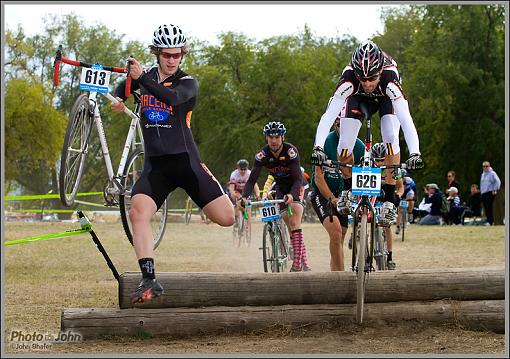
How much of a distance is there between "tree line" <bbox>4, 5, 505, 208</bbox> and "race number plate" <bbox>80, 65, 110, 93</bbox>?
3333 centimetres

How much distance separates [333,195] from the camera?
11.7 metres

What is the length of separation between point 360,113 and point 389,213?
112cm

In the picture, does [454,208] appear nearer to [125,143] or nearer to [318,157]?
[125,143]

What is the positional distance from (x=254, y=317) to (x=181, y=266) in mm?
7976

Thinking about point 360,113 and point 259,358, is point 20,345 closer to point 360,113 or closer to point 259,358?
point 259,358

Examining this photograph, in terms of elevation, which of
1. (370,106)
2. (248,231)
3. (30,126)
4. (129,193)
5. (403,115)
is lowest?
(248,231)

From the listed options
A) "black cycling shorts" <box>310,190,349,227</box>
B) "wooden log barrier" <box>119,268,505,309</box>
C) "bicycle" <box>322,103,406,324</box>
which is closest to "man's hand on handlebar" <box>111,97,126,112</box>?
"wooden log barrier" <box>119,268,505,309</box>

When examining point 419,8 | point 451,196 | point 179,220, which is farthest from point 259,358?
point 419,8

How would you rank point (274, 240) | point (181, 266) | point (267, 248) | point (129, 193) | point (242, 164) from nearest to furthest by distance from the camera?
point (129, 193)
point (274, 240)
point (267, 248)
point (181, 266)
point (242, 164)

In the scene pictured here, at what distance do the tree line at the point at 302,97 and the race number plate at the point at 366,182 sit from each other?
1323 inches

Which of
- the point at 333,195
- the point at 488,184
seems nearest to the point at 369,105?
the point at 333,195

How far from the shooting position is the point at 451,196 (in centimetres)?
3297

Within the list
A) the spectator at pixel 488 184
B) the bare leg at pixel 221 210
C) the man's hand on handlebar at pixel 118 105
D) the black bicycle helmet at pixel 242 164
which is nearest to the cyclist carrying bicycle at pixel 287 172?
the man's hand on handlebar at pixel 118 105

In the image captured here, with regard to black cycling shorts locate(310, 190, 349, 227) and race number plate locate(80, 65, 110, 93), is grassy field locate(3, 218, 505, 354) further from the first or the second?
race number plate locate(80, 65, 110, 93)
